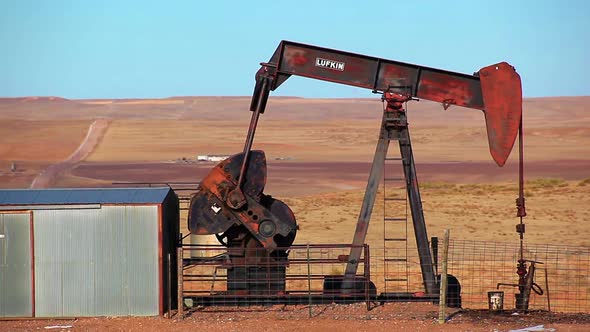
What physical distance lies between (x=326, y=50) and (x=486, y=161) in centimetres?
4470

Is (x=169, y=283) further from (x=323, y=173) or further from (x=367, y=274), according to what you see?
(x=323, y=173)

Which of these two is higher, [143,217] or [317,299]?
[143,217]

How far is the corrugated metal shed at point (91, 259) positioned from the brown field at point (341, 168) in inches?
25.6

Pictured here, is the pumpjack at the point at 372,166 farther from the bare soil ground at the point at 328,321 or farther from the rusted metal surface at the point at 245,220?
the bare soil ground at the point at 328,321

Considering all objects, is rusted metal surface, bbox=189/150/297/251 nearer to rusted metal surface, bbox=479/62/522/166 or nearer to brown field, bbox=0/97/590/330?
brown field, bbox=0/97/590/330

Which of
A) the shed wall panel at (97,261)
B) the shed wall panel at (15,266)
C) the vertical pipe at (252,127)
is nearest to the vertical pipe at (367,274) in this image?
the vertical pipe at (252,127)

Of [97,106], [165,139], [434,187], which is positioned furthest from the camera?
[97,106]

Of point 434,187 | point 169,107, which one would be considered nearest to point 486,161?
point 434,187

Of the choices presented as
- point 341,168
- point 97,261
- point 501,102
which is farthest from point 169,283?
point 341,168

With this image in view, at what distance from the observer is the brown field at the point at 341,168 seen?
27062 millimetres

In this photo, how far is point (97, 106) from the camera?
194 m

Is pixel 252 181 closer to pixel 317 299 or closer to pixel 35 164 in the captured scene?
pixel 317 299

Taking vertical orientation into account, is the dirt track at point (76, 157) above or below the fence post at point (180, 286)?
above

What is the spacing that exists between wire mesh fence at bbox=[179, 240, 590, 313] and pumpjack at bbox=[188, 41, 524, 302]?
0.13ft
